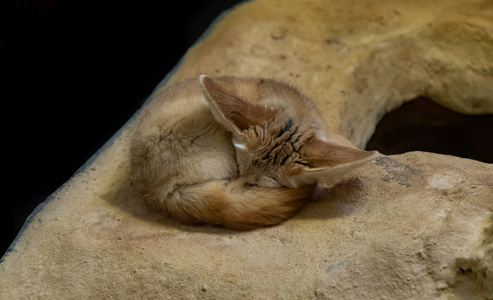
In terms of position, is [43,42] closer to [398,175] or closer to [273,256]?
[273,256]

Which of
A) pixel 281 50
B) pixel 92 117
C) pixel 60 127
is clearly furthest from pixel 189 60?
pixel 60 127

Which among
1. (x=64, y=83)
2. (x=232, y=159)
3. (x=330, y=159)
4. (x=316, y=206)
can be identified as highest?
(x=64, y=83)

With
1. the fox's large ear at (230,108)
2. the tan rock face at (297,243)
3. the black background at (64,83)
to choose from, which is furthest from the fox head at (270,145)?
the black background at (64,83)

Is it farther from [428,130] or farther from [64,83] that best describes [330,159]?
[428,130]

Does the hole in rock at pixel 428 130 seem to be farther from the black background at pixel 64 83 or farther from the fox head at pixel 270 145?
the black background at pixel 64 83

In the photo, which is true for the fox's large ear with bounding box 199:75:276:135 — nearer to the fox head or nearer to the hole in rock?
the fox head

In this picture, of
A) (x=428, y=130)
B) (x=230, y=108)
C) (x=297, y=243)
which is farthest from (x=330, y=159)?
(x=428, y=130)

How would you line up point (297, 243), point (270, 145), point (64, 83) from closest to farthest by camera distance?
point (297, 243), point (270, 145), point (64, 83)
